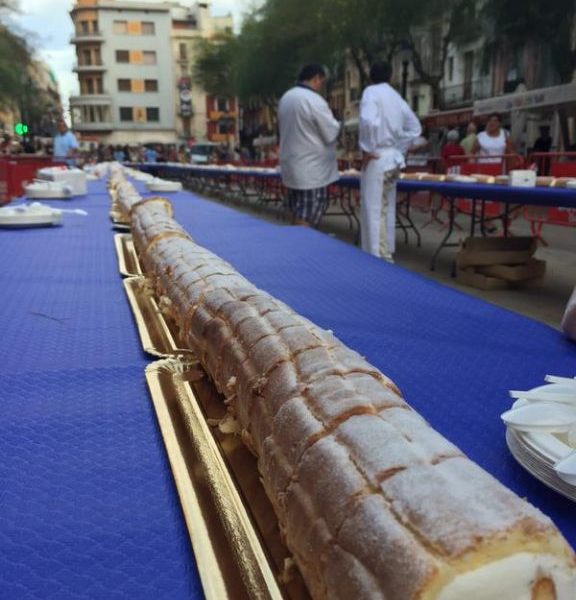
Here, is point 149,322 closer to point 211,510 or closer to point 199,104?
point 211,510

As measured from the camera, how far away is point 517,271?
568cm

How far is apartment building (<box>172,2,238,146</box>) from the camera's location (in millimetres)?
64250

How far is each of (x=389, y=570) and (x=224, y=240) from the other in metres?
2.66

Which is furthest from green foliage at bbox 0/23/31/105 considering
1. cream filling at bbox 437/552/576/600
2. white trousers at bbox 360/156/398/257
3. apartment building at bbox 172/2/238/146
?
cream filling at bbox 437/552/576/600

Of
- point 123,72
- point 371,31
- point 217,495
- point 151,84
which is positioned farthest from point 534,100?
point 123,72

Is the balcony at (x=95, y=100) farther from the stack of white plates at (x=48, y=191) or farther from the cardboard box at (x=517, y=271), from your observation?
the cardboard box at (x=517, y=271)

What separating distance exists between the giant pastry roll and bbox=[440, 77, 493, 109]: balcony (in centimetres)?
3101

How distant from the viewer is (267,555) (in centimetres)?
67

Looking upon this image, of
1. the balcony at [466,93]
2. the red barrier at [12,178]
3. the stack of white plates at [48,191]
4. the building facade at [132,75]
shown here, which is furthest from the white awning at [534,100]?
the building facade at [132,75]

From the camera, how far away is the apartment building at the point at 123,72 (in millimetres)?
62844

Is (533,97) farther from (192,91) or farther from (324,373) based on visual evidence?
(192,91)

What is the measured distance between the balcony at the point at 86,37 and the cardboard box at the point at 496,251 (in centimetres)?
6548

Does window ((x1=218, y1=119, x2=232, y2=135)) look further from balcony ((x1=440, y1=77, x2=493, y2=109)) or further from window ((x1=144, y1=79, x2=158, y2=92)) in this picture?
balcony ((x1=440, y1=77, x2=493, y2=109))

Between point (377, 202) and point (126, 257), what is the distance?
3633 mm
